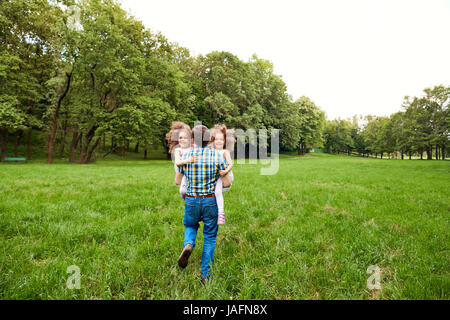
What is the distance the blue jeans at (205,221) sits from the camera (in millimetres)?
2625

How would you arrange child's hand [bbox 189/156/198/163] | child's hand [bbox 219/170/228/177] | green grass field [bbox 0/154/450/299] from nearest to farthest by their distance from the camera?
green grass field [bbox 0/154/450/299] → child's hand [bbox 189/156/198/163] → child's hand [bbox 219/170/228/177]

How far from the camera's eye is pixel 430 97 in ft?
139

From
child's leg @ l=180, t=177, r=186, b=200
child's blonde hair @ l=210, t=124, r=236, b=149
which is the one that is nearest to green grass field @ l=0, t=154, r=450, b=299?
child's leg @ l=180, t=177, r=186, b=200

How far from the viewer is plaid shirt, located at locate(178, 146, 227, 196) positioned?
264cm

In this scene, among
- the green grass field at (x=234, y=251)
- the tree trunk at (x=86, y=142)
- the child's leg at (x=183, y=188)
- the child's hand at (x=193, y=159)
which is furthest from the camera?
the tree trunk at (x=86, y=142)

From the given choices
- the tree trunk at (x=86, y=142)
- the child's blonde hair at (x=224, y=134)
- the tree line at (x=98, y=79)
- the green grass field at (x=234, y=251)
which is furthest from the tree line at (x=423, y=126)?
the tree trunk at (x=86, y=142)

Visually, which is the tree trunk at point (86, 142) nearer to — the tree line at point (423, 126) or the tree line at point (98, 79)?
the tree line at point (98, 79)

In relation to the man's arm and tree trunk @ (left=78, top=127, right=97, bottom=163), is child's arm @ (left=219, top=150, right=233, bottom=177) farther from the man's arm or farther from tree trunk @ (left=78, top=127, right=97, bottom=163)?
tree trunk @ (left=78, top=127, right=97, bottom=163)

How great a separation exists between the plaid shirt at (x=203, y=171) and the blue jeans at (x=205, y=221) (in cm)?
13

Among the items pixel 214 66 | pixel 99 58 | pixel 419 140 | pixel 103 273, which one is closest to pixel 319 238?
pixel 103 273

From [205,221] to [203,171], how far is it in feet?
2.18

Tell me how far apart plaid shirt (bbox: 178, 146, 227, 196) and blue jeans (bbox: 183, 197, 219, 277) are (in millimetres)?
127
